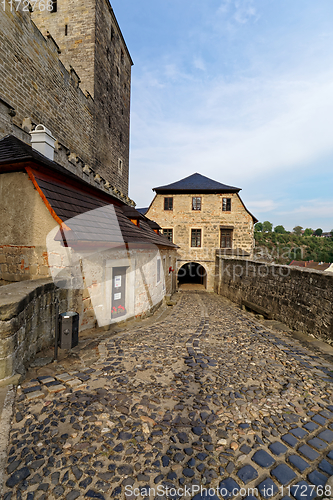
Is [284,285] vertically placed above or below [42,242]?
below

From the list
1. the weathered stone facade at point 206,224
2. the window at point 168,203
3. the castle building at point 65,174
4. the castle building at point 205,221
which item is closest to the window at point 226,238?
the castle building at point 205,221

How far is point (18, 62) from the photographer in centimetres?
845

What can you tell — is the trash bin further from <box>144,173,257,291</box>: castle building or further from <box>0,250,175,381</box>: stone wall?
<box>144,173,257,291</box>: castle building

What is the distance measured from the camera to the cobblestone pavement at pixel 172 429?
2.10 meters

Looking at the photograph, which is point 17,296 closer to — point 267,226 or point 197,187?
point 197,187

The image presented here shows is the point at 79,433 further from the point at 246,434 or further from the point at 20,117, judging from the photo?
the point at 20,117

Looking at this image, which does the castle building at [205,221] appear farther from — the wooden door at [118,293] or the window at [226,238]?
the wooden door at [118,293]

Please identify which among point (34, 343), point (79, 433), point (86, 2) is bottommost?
point (79, 433)

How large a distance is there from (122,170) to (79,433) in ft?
66.6

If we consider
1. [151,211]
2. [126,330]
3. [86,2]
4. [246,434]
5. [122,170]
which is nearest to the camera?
[246,434]

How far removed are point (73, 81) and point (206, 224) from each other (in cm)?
1451

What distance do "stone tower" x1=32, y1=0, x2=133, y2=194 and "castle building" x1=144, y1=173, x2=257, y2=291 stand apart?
18.4 feet

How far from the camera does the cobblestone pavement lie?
2104 mm

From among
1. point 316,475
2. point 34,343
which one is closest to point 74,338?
point 34,343
